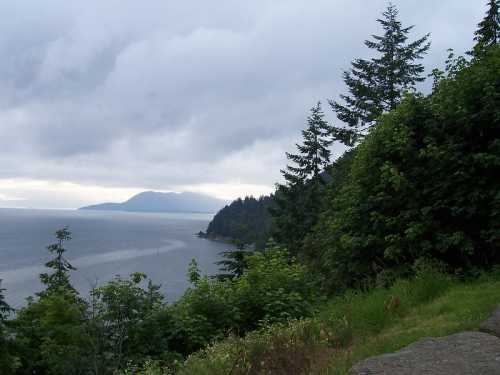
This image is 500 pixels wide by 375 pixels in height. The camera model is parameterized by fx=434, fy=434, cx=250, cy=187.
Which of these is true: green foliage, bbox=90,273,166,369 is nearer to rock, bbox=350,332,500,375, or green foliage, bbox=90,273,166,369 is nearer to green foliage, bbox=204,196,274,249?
rock, bbox=350,332,500,375

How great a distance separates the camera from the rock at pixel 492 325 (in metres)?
A: 4.85

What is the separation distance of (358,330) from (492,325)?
1.90 m

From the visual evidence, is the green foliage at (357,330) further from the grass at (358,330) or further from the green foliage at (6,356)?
the green foliage at (6,356)

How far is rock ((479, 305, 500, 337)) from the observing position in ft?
15.9

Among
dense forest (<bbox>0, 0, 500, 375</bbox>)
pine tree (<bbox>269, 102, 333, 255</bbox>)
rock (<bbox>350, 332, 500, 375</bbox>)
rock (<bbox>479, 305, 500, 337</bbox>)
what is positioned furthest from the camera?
pine tree (<bbox>269, 102, 333, 255</bbox>)

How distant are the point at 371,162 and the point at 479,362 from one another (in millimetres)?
7322

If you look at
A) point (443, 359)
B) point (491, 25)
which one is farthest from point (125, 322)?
point (491, 25)

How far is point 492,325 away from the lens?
16.2ft

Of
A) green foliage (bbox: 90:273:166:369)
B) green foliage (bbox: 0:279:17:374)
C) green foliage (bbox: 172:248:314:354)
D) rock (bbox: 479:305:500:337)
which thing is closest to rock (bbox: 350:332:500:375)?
rock (bbox: 479:305:500:337)

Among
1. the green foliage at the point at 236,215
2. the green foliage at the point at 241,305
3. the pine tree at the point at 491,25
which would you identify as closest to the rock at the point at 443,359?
the green foliage at the point at 241,305

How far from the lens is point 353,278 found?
10.7 metres

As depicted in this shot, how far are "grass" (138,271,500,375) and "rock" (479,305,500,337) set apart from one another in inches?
10.4

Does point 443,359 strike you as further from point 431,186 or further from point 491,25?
point 491,25

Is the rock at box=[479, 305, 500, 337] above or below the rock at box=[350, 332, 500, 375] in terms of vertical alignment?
above
